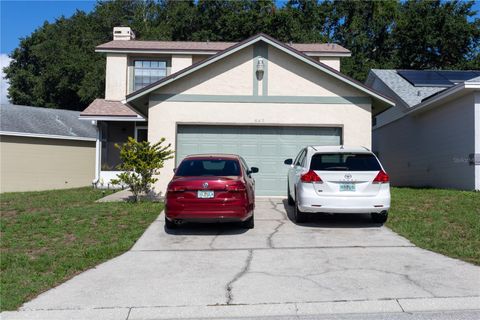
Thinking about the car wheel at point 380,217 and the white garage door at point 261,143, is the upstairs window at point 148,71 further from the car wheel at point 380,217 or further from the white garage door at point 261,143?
the car wheel at point 380,217

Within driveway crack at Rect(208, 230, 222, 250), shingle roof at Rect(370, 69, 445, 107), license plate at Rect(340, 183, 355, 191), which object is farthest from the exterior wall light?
shingle roof at Rect(370, 69, 445, 107)

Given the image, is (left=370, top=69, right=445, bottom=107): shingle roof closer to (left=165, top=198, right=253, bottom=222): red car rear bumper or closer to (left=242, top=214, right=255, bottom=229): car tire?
(left=242, top=214, right=255, bottom=229): car tire

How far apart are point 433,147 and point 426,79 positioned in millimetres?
5133

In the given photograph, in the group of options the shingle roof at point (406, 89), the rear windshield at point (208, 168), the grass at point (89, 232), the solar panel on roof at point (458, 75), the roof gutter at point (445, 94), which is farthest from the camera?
the solar panel on roof at point (458, 75)

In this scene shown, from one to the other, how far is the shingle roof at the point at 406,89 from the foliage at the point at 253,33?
1228 centimetres

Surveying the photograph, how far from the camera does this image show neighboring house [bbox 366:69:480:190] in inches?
574

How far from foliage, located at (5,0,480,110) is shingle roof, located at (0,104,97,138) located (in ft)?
31.9

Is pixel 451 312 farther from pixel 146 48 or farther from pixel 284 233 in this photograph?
pixel 146 48

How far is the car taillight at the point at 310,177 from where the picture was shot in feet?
30.0

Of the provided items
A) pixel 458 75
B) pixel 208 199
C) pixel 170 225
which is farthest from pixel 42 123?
pixel 458 75

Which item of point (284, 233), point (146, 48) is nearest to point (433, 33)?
point (146, 48)

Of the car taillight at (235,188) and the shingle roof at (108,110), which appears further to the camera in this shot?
the shingle roof at (108,110)

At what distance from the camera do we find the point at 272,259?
7176mm

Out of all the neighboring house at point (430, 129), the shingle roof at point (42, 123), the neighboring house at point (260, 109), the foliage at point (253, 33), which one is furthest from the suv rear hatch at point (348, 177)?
the foliage at point (253, 33)
